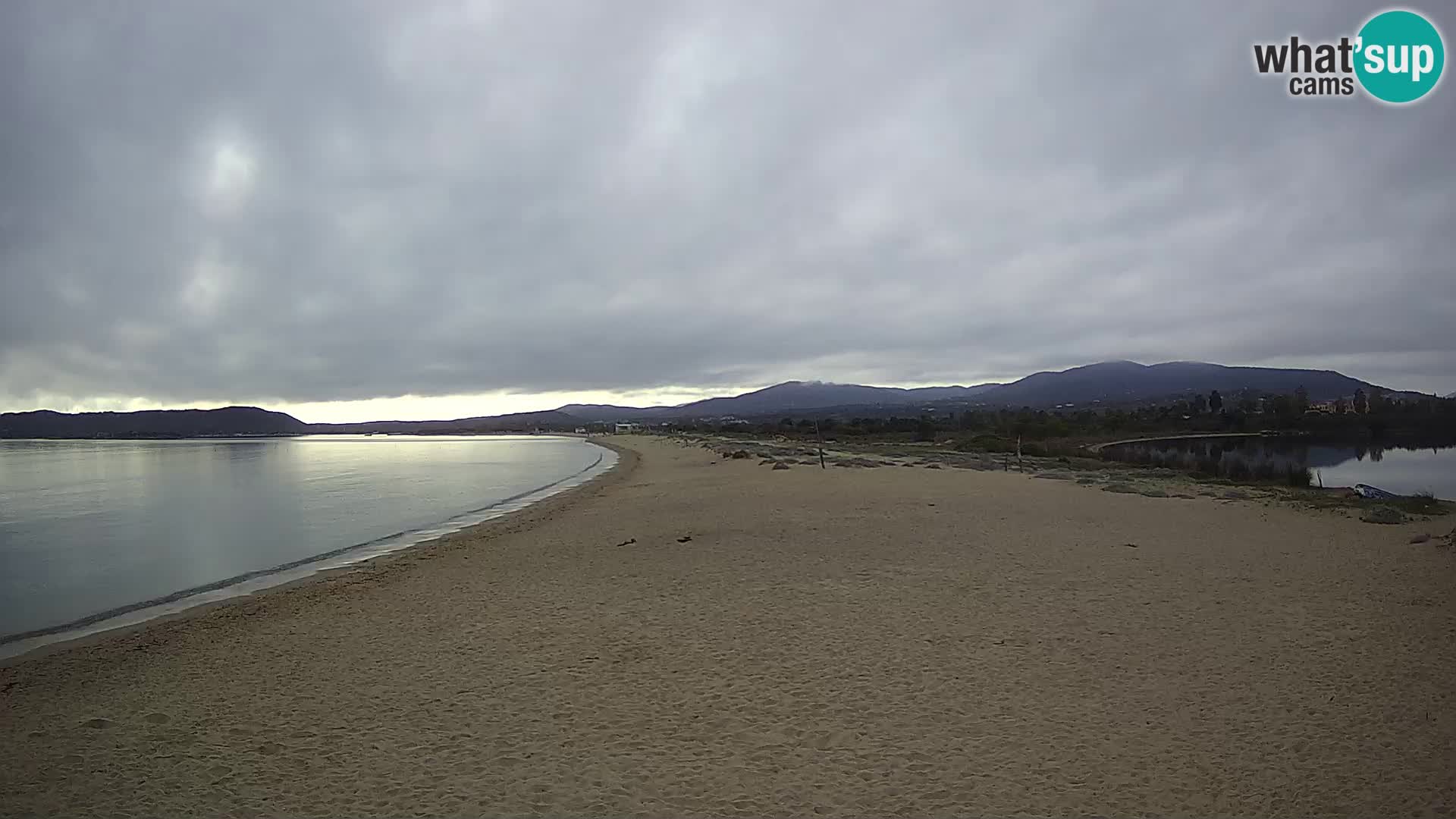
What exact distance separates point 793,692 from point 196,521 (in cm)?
2226

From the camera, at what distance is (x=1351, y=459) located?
42.7 m

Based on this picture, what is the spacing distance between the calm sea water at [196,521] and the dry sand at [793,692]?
446 centimetres

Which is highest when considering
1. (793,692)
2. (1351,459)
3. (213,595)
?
(793,692)

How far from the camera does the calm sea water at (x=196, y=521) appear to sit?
41.7 feet

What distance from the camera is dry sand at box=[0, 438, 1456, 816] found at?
439 cm

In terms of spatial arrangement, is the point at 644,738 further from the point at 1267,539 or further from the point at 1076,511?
the point at 1076,511

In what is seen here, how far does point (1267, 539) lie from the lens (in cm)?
1228

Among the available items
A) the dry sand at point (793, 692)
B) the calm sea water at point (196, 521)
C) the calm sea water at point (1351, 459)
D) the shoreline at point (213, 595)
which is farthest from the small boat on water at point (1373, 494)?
the calm sea water at point (196, 521)

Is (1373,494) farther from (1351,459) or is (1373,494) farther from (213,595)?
(1351,459)

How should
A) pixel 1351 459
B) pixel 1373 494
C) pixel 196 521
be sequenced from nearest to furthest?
1. pixel 1373 494
2. pixel 196 521
3. pixel 1351 459

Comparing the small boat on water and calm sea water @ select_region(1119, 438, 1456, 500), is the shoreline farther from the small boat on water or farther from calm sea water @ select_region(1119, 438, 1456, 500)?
calm sea water @ select_region(1119, 438, 1456, 500)

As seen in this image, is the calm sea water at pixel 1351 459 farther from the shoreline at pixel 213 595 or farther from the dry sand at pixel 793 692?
the shoreline at pixel 213 595

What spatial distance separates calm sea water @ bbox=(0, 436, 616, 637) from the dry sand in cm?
446

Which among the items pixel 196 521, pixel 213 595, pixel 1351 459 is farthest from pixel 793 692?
pixel 1351 459
